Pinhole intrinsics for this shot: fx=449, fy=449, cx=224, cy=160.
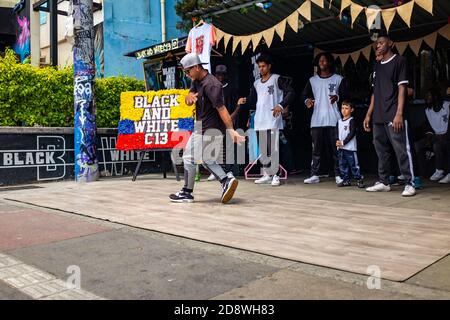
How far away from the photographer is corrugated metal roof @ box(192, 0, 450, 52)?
6.82m

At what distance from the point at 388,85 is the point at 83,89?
17.4ft

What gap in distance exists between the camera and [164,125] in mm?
8398

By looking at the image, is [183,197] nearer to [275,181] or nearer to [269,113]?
[275,181]

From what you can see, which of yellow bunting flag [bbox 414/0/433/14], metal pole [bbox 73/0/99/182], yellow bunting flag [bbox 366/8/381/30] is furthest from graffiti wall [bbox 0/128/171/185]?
yellow bunting flag [bbox 414/0/433/14]

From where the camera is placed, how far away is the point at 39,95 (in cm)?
841

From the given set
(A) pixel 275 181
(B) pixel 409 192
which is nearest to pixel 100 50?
(A) pixel 275 181

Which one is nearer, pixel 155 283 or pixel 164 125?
pixel 155 283

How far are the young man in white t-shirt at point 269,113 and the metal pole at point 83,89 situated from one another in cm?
313

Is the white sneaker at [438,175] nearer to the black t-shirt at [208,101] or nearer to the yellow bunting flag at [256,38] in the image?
the yellow bunting flag at [256,38]
